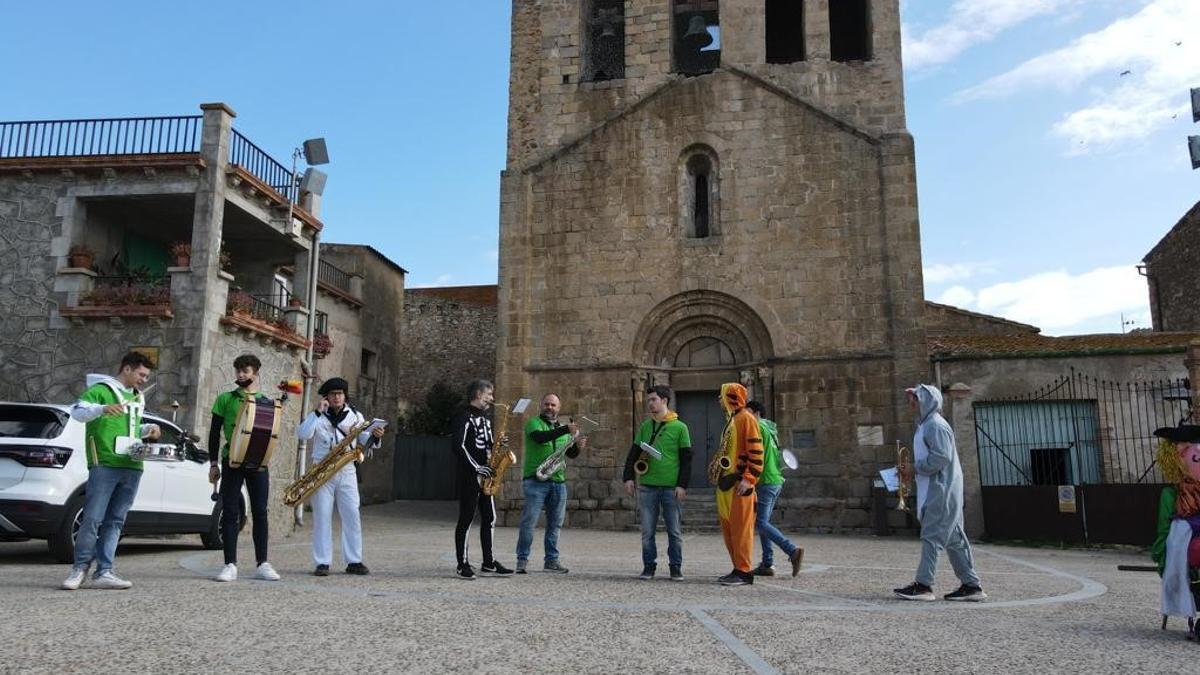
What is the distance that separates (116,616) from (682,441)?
4.81 meters

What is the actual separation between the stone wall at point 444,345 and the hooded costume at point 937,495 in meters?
23.2

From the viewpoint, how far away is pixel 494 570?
791 cm

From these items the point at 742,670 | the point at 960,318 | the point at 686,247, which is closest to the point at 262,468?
the point at 742,670

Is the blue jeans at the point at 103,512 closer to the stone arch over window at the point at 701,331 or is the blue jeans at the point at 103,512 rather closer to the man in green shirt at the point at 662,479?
the man in green shirt at the point at 662,479

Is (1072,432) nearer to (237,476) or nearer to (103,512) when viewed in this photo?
(237,476)

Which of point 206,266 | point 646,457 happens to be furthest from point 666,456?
point 206,266

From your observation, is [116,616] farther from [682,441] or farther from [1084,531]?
[1084,531]

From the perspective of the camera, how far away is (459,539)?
760cm

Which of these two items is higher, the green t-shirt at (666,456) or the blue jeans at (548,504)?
the green t-shirt at (666,456)

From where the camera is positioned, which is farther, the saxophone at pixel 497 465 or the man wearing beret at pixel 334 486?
the saxophone at pixel 497 465

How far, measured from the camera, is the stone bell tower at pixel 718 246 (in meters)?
17.2

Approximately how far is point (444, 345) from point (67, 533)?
72.5 feet

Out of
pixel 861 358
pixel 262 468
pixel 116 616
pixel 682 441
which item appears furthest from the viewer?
pixel 861 358

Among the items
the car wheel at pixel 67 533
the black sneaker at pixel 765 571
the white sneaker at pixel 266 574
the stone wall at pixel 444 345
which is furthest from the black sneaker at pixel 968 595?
the stone wall at pixel 444 345
